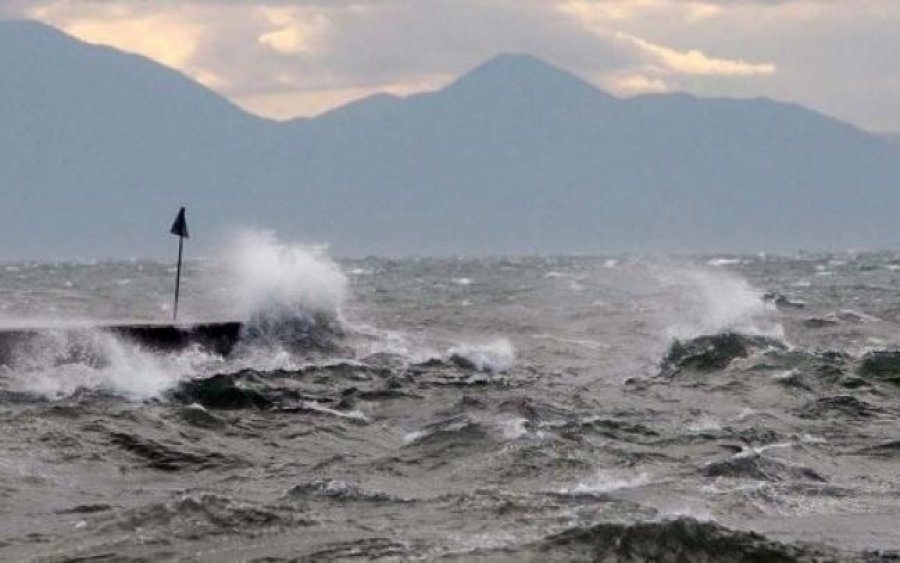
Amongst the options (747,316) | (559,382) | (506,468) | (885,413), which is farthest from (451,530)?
(747,316)

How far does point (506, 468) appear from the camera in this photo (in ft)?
40.8

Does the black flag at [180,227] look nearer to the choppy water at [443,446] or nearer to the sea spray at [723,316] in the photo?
the choppy water at [443,446]

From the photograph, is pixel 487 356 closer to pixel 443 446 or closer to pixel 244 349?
pixel 244 349

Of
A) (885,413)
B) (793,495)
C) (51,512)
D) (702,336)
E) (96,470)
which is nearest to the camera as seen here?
(51,512)

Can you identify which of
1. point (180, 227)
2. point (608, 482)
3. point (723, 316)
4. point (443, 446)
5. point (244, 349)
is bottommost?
point (244, 349)

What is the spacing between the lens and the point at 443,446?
13883 millimetres

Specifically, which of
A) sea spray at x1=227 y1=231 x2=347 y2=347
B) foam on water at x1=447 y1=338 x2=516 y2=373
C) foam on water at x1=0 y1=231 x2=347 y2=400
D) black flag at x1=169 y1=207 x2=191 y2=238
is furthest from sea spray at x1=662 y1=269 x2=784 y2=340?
black flag at x1=169 y1=207 x2=191 y2=238

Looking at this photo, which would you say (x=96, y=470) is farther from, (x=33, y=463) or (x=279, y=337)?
(x=279, y=337)

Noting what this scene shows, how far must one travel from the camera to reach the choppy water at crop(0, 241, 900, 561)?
9555 millimetres

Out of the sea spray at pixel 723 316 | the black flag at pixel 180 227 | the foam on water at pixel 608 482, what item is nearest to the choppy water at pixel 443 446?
the foam on water at pixel 608 482

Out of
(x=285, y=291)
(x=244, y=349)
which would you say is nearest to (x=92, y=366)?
(x=244, y=349)

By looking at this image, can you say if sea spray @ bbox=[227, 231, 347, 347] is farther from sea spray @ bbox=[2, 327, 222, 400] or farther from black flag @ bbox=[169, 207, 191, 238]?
sea spray @ bbox=[2, 327, 222, 400]

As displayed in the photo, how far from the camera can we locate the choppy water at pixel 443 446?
9555mm

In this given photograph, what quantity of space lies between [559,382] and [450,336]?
30.5 feet
